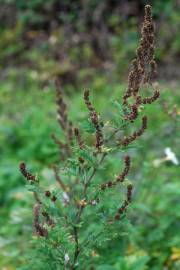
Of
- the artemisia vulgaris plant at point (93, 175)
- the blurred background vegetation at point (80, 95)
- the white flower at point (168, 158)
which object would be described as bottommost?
the artemisia vulgaris plant at point (93, 175)

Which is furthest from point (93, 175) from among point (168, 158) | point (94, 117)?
point (168, 158)

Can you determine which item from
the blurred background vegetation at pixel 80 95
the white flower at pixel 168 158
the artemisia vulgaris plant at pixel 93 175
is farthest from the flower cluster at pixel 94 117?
the white flower at pixel 168 158

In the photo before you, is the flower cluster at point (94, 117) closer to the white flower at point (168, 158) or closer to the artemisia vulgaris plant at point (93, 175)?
the artemisia vulgaris plant at point (93, 175)

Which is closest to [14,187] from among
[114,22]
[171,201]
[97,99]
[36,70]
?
[171,201]

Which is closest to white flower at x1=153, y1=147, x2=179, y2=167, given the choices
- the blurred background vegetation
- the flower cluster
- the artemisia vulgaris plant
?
the blurred background vegetation

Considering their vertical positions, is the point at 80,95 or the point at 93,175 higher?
the point at 80,95

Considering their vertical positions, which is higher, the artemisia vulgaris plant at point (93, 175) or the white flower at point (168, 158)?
the white flower at point (168, 158)

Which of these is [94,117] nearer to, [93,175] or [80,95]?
[93,175]

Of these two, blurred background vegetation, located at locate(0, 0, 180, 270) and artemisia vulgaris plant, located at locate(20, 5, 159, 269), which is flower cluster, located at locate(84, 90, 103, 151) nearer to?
artemisia vulgaris plant, located at locate(20, 5, 159, 269)

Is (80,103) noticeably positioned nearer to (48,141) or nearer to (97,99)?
(97,99)

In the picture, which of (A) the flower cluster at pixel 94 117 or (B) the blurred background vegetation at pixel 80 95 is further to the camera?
(B) the blurred background vegetation at pixel 80 95
